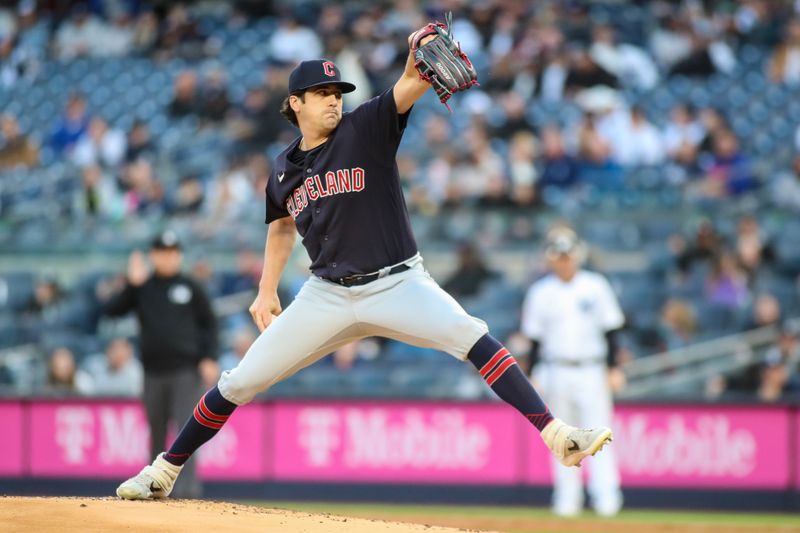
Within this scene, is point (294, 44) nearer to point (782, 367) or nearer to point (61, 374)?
point (61, 374)

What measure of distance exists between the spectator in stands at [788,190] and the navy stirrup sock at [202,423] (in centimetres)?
934

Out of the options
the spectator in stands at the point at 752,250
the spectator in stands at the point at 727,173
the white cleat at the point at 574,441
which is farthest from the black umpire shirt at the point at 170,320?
the spectator in stands at the point at 727,173

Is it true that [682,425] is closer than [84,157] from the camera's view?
Yes

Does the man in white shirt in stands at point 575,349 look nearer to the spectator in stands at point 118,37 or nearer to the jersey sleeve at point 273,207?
the jersey sleeve at point 273,207

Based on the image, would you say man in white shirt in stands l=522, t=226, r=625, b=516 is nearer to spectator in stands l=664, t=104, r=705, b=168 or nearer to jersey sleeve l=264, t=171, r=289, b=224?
spectator in stands l=664, t=104, r=705, b=168

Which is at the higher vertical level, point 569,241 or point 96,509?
point 569,241

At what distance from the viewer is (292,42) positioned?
1772 centimetres

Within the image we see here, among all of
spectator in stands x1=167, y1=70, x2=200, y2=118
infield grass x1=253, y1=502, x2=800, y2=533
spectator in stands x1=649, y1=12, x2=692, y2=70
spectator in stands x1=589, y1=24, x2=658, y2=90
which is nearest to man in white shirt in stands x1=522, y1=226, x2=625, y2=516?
infield grass x1=253, y1=502, x2=800, y2=533

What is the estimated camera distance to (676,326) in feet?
41.9

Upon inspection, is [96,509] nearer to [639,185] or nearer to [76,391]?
[76,391]

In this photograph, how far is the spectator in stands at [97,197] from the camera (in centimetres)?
1541

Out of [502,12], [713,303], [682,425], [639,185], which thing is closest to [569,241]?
[682,425]

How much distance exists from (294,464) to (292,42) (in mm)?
7641

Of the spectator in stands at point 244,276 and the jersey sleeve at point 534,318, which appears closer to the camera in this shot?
the jersey sleeve at point 534,318
